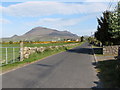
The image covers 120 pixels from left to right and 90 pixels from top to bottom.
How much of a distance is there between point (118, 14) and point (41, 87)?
13.4 m

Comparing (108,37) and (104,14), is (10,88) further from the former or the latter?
(104,14)

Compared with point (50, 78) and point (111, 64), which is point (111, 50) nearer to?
point (111, 64)

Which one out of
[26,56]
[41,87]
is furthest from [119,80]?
[26,56]

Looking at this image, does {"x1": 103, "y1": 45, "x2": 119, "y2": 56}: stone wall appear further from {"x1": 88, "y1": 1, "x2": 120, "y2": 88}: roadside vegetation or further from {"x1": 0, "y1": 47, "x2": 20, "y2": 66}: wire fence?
{"x1": 0, "y1": 47, "x2": 20, "y2": 66}: wire fence

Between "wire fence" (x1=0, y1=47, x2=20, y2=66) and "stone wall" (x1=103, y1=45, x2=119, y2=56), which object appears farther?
"stone wall" (x1=103, y1=45, x2=119, y2=56)

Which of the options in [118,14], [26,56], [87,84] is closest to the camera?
[87,84]

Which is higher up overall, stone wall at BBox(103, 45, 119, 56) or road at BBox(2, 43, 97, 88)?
stone wall at BBox(103, 45, 119, 56)

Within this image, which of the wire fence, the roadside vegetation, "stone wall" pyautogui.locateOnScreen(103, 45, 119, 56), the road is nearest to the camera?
the road

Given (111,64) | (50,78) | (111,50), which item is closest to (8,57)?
(111,64)

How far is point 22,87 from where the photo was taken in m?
7.21

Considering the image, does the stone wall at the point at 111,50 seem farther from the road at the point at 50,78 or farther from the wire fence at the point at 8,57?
the road at the point at 50,78

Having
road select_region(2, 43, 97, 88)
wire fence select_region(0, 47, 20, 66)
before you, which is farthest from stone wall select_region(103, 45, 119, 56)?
road select_region(2, 43, 97, 88)

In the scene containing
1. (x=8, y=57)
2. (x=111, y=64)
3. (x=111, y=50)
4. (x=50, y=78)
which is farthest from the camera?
(x=111, y=50)

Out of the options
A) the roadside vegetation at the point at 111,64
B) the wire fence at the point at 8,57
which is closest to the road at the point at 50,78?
the roadside vegetation at the point at 111,64
